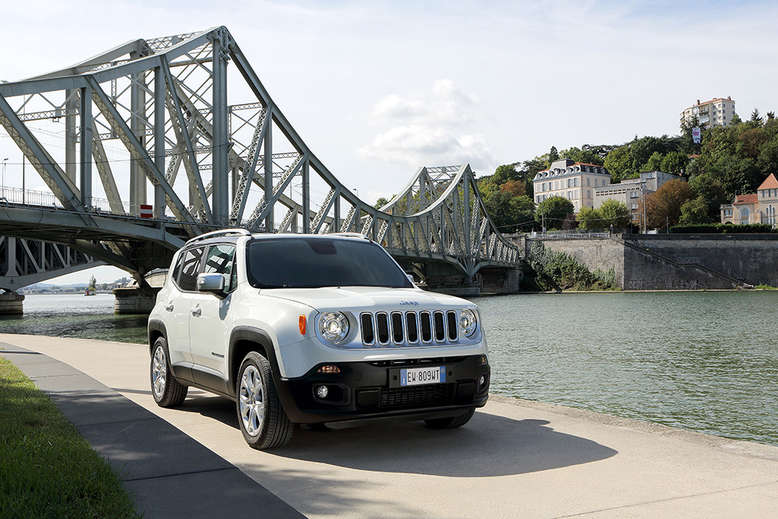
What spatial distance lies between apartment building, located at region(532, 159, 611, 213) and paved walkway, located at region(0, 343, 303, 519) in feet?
488

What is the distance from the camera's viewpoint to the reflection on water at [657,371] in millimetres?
11805

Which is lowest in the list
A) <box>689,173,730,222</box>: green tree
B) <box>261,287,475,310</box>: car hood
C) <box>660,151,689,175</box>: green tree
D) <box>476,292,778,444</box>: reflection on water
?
<box>476,292,778,444</box>: reflection on water

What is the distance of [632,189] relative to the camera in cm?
14638

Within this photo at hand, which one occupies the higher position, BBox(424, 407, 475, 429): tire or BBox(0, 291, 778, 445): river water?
BBox(424, 407, 475, 429): tire

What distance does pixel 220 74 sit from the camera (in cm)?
4934

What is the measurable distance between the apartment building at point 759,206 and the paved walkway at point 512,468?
5117 inches

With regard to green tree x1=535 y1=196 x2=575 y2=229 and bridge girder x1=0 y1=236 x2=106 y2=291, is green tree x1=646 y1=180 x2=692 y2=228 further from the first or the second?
bridge girder x1=0 y1=236 x2=106 y2=291

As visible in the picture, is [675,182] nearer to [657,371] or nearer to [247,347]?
[657,371]

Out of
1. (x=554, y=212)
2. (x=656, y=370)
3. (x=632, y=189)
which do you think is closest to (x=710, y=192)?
(x=632, y=189)

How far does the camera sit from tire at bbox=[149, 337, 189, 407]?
8.54 m

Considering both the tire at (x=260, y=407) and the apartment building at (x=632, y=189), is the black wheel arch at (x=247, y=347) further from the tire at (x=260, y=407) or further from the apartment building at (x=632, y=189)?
the apartment building at (x=632, y=189)

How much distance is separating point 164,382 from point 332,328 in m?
3.56

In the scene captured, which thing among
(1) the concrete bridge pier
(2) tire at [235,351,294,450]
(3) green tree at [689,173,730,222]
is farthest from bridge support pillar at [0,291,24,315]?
Result: (3) green tree at [689,173,730,222]

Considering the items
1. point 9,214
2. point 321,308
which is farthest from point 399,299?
point 9,214
